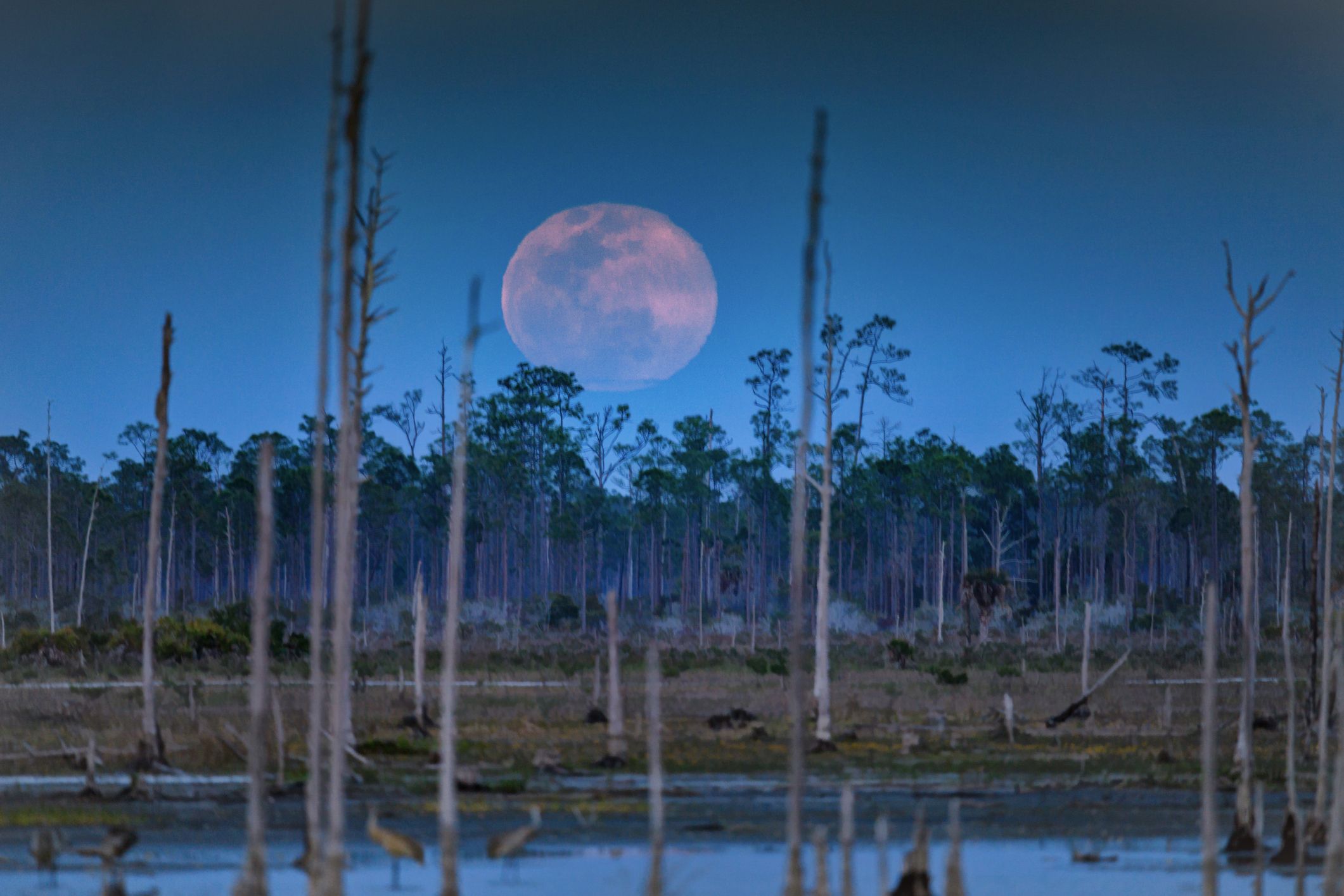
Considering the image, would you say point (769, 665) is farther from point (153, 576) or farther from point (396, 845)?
point (396, 845)

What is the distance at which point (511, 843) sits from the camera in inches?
576

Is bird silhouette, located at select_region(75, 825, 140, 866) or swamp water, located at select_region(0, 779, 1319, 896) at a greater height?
bird silhouette, located at select_region(75, 825, 140, 866)

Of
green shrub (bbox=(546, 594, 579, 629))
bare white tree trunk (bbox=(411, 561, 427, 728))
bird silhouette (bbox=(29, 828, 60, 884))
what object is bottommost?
green shrub (bbox=(546, 594, 579, 629))

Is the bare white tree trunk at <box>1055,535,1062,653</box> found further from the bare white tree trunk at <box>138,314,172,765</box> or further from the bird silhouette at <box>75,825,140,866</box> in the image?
the bird silhouette at <box>75,825,140,866</box>

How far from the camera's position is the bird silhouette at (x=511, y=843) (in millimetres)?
14414

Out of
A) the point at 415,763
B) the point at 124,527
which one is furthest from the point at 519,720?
the point at 124,527

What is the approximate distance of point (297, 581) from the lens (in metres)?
97.1

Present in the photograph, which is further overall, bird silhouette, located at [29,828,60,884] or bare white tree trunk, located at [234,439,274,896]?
bird silhouette, located at [29,828,60,884]

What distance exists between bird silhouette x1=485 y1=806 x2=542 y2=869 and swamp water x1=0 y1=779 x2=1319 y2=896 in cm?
13

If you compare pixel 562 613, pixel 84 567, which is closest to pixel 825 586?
pixel 84 567

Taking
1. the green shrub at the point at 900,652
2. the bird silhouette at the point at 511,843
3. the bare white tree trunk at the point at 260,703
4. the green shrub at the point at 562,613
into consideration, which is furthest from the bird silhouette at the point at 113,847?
the green shrub at the point at 562,613

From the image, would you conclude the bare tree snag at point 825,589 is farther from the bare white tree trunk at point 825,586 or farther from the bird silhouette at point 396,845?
the bird silhouette at point 396,845

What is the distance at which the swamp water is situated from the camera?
1455 cm

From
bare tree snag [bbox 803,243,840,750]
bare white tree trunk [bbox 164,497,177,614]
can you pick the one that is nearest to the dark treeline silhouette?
bare white tree trunk [bbox 164,497,177,614]
